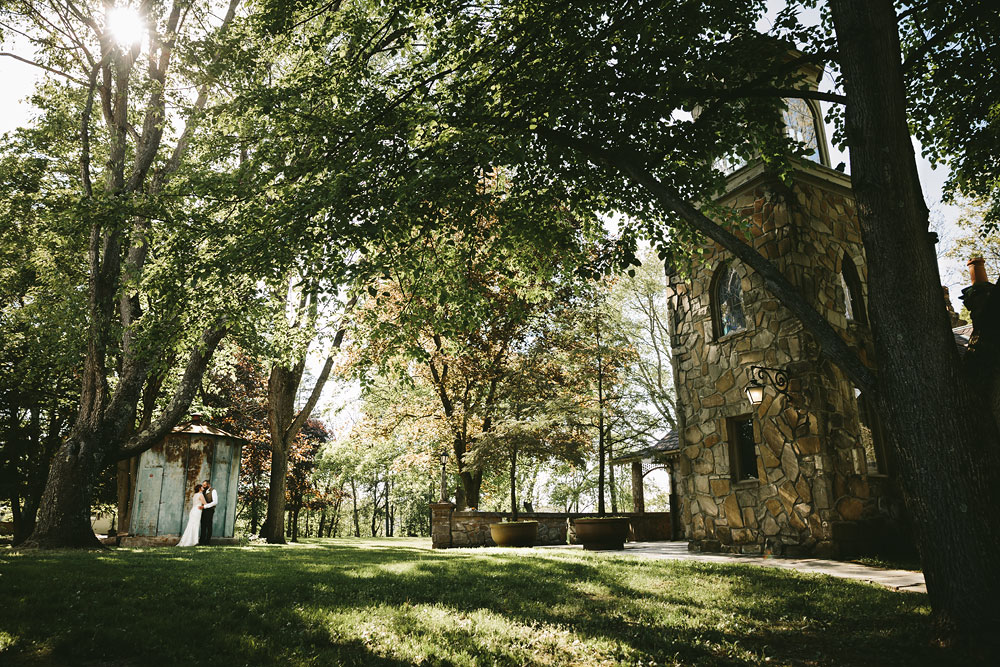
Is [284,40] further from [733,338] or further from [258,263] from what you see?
[733,338]

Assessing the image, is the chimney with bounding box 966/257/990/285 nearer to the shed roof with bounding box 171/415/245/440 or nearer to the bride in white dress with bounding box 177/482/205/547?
the bride in white dress with bounding box 177/482/205/547

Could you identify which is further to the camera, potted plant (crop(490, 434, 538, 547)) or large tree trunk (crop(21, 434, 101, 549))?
potted plant (crop(490, 434, 538, 547))

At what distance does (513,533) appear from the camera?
15430 mm

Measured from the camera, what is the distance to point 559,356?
56.4 ft

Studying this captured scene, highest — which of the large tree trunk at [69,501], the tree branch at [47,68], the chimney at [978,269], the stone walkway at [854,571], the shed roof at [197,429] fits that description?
the tree branch at [47,68]

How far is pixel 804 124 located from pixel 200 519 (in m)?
17.7

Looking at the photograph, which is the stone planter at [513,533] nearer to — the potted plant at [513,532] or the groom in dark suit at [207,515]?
the potted plant at [513,532]

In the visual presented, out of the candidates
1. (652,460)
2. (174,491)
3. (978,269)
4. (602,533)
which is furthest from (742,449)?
(174,491)

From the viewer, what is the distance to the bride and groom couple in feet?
49.1

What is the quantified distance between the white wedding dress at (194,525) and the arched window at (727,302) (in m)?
13.7

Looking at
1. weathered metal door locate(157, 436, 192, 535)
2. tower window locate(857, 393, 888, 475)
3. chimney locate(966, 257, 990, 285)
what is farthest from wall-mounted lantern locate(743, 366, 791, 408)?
weathered metal door locate(157, 436, 192, 535)

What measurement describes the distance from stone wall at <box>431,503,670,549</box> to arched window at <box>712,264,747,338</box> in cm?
702

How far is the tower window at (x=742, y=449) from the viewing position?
35.5ft

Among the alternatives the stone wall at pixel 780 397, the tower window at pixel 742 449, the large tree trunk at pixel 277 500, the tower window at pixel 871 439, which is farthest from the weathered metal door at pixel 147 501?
the tower window at pixel 871 439
